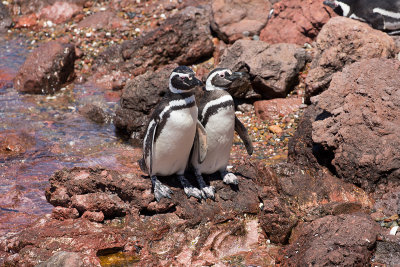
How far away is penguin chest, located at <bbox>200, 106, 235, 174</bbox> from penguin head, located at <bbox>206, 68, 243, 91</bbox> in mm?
263

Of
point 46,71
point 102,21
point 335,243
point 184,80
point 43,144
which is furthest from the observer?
point 102,21

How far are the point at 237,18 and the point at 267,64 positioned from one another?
2423 millimetres

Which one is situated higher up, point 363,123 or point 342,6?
point 342,6

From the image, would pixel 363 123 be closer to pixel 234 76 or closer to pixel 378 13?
pixel 234 76

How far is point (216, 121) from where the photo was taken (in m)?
5.82

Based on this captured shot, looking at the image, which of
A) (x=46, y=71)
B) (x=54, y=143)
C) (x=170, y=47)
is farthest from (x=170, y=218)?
(x=46, y=71)

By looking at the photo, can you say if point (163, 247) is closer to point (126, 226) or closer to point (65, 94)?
point (126, 226)

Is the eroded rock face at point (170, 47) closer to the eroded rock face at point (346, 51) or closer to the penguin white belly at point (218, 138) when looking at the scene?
the eroded rock face at point (346, 51)

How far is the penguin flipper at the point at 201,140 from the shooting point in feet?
18.9

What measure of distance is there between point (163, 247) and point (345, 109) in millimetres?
2933

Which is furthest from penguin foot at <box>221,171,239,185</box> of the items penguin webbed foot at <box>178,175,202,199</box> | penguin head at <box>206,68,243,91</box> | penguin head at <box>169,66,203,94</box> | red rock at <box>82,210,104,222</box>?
red rock at <box>82,210,104,222</box>

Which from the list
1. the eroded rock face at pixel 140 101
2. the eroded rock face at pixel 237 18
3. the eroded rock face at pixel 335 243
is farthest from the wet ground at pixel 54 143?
the eroded rock face at pixel 237 18

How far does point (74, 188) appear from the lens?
18.2 ft

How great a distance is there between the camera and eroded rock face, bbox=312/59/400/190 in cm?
629
